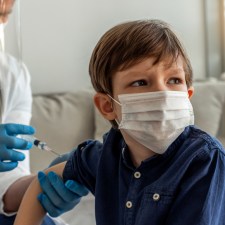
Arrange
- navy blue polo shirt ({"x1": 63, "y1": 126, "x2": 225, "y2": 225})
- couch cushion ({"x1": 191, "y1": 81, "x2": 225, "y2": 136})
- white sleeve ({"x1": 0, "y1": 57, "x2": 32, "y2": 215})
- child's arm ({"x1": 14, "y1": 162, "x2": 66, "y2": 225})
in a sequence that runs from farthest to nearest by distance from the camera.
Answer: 1. couch cushion ({"x1": 191, "y1": 81, "x2": 225, "y2": 136})
2. white sleeve ({"x1": 0, "y1": 57, "x2": 32, "y2": 215})
3. child's arm ({"x1": 14, "y1": 162, "x2": 66, "y2": 225})
4. navy blue polo shirt ({"x1": 63, "y1": 126, "x2": 225, "y2": 225})

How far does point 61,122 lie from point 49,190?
2.75 ft

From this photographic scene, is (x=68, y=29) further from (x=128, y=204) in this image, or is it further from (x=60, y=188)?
(x=128, y=204)

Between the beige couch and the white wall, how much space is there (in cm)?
26

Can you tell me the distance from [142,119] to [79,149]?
0.27 metres

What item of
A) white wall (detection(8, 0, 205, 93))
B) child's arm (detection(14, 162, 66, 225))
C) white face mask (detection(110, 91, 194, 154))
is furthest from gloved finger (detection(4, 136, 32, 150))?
white wall (detection(8, 0, 205, 93))

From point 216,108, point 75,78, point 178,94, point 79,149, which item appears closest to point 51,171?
point 79,149

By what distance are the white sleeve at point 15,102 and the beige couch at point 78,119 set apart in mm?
379

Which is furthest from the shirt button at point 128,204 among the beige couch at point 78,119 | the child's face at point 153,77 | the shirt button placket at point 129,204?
the beige couch at point 78,119

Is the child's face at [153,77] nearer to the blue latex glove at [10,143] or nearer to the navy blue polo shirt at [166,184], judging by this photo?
the navy blue polo shirt at [166,184]

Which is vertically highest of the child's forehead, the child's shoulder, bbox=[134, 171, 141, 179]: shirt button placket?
the child's forehead

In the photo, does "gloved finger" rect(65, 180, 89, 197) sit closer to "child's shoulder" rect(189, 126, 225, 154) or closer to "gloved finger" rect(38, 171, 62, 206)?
"gloved finger" rect(38, 171, 62, 206)

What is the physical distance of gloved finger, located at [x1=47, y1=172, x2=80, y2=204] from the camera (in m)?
1.07

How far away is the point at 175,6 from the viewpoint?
2.27 m

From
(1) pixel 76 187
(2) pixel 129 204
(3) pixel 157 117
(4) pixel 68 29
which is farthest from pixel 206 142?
(4) pixel 68 29
